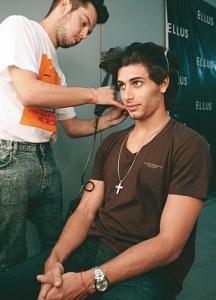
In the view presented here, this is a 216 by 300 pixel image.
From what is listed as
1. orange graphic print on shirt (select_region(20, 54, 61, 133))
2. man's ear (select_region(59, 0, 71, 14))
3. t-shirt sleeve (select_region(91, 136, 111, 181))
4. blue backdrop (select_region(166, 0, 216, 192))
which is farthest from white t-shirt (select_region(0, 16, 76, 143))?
blue backdrop (select_region(166, 0, 216, 192))

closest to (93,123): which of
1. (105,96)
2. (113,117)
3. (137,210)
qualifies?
(113,117)

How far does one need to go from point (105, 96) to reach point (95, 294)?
0.94m

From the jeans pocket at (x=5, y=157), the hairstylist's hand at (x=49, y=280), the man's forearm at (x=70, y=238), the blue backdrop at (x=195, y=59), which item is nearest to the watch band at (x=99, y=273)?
the hairstylist's hand at (x=49, y=280)

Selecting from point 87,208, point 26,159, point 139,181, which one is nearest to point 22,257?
point 87,208

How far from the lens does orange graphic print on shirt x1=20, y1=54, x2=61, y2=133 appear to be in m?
1.48

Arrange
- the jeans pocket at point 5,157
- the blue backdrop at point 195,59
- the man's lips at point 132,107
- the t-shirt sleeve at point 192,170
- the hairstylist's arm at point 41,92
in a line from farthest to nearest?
the blue backdrop at point 195,59
the man's lips at point 132,107
the jeans pocket at point 5,157
the hairstylist's arm at point 41,92
the t-shirt sleeve at point 192,170

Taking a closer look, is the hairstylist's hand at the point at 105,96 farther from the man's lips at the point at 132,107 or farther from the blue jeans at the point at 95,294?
the blue jeans at the point at 95,294

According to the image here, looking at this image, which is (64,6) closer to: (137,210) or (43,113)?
(43,113)

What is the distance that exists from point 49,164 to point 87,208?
1.03ft

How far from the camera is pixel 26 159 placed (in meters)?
1.49

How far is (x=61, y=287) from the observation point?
1.11 metres

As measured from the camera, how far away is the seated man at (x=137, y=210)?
44.6 inches

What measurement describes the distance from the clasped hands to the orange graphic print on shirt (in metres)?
0.73

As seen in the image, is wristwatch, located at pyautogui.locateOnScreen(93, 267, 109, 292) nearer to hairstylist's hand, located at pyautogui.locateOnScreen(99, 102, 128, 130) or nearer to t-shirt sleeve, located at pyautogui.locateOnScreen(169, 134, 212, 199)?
→ t-shirt sleeve, located at pyautogui.locateOnScreen(169, 134, 212, 199)
